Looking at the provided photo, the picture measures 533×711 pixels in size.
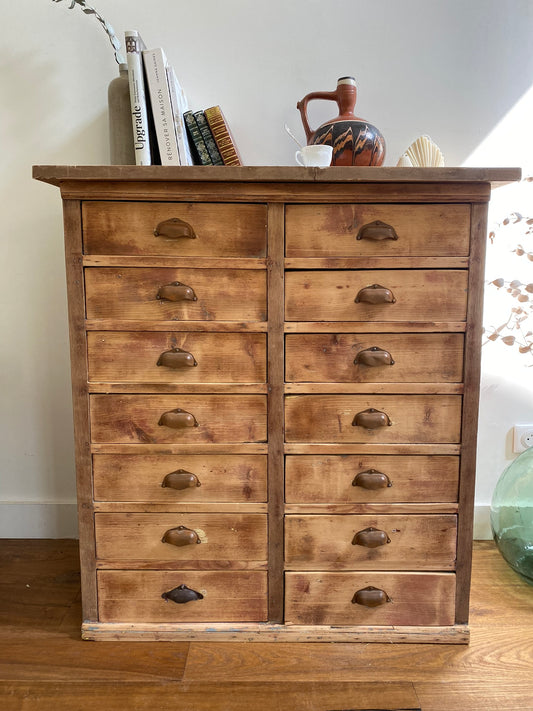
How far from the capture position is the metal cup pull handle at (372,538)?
116cm

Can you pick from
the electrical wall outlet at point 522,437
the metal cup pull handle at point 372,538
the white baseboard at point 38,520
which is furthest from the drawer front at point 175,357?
the electrical wall outlet at point 522,437

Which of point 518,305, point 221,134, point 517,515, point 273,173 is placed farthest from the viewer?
point 518,305

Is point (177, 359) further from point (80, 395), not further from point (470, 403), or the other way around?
point (470, 403)

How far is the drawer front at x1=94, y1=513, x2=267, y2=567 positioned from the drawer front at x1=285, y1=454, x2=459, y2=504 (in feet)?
0.43

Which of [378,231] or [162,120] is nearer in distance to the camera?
[378,231]

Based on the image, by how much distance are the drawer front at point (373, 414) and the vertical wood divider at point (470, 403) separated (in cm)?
3

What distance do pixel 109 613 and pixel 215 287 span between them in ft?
2.79

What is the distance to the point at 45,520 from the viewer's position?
1.66m

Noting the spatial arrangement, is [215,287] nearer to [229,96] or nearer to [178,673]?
[229,96]

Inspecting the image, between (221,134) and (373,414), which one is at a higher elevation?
(221,134)

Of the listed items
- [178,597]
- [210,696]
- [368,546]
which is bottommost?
[210,696]

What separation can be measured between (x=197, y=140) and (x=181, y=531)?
39.6 inches

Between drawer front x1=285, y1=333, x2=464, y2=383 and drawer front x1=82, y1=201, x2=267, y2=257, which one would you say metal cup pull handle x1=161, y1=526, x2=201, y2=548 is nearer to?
drawer front x1=285, y1=333, x2=464, y2=383

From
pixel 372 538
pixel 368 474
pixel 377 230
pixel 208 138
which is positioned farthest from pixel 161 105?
pixel 372 538
